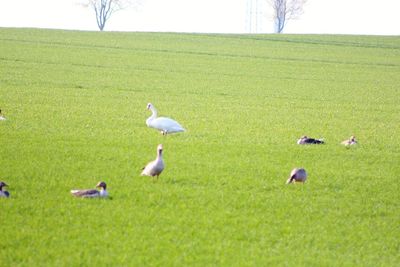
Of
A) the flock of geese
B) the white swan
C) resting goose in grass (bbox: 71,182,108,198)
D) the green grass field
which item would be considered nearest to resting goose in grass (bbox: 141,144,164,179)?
the flock of geese

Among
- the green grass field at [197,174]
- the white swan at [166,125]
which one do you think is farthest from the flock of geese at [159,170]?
the green grass field at [197,174]

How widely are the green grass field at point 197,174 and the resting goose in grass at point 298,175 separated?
9.2 inches

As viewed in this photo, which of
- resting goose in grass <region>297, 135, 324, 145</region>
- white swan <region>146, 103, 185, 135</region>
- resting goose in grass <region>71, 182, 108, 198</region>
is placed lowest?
resting goose in grass <region>297, 135, 324, 145</region>

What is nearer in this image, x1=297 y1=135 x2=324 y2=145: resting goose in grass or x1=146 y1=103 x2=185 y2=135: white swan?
x1=297 y1=135 x2=324 y2=145: resting goose in grass

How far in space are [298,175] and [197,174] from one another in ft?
6.87

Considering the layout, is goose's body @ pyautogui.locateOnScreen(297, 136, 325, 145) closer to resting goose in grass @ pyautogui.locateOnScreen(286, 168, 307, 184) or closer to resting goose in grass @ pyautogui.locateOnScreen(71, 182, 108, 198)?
resting goose in grass @ pyautogui.locateOnScreen(286, 168, 307, 184)

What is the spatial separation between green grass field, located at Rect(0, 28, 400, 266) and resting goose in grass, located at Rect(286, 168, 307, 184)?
235 millimetres

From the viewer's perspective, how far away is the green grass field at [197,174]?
9.43 metres

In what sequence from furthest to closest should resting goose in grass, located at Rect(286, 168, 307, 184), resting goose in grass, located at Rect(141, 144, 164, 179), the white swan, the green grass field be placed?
the white swan < resting goose in grass, located at Rect(286, 168, 307, 184) < resting goose in grass, located at Rect(141, 144, 164, 179) < the green grass field

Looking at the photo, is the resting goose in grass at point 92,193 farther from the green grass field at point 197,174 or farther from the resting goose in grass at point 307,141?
the resting goose in grass at point 307,141

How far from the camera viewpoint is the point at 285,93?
3591cm

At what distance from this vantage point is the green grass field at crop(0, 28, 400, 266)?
943 centimetres

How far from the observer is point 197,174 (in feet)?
46.6

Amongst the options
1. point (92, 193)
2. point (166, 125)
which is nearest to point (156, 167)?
point (92, 193)
